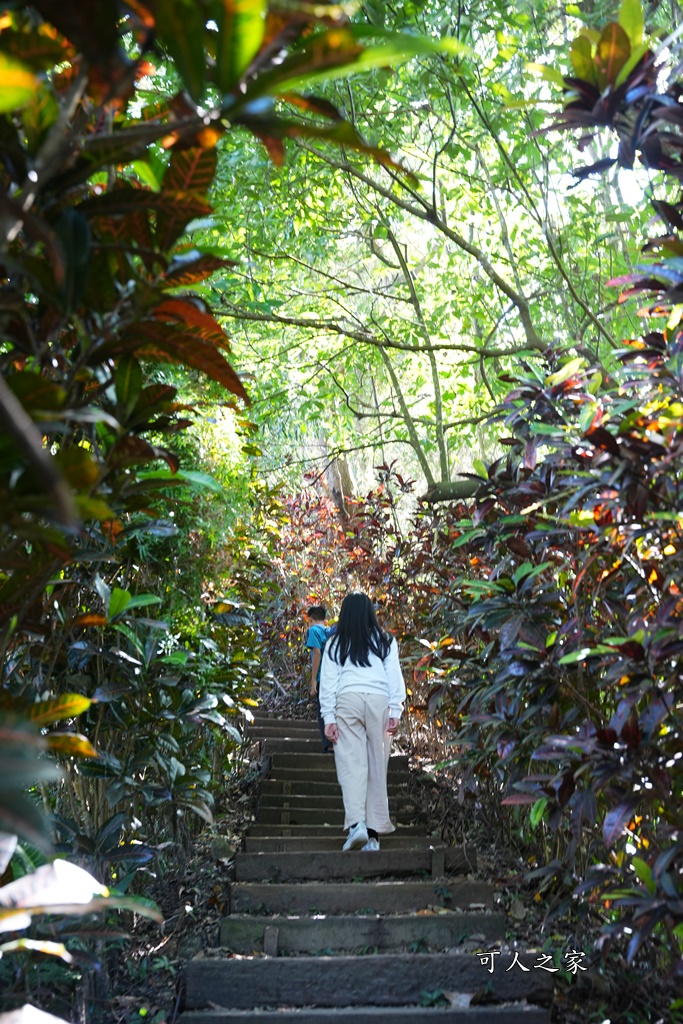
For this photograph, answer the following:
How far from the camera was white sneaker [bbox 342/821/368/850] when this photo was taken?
479 cm

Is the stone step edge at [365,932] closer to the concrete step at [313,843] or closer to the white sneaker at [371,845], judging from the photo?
the concrete step at [313,843]

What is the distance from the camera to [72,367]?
1.27 metres

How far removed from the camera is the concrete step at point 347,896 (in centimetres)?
399

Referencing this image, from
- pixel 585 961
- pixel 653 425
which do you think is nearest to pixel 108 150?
pixel 653 425

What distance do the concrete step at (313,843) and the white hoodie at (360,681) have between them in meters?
0.63

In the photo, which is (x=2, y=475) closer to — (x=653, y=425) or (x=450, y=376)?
(x=653, y=425)

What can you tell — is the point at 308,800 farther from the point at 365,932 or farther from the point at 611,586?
the point at 611,586

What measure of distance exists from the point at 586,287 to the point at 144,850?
466 centimetres

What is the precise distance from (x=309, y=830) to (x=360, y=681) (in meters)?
1.13

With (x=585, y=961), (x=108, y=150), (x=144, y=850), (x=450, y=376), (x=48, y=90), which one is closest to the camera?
(x=48, y=90)

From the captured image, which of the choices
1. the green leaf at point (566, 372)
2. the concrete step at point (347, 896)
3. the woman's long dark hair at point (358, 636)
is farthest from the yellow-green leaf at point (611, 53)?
the woman's long dark hair at point (358, 636)

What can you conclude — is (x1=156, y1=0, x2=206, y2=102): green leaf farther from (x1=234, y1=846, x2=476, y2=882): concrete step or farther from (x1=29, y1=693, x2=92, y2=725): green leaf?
(x1=234, y1=846, x2=476, y2=882): concrete step

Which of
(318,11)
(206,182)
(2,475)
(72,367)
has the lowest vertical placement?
(2,475)

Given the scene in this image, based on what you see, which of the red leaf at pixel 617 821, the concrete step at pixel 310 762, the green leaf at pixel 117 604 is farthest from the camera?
the concrete step at pixel 310 762
